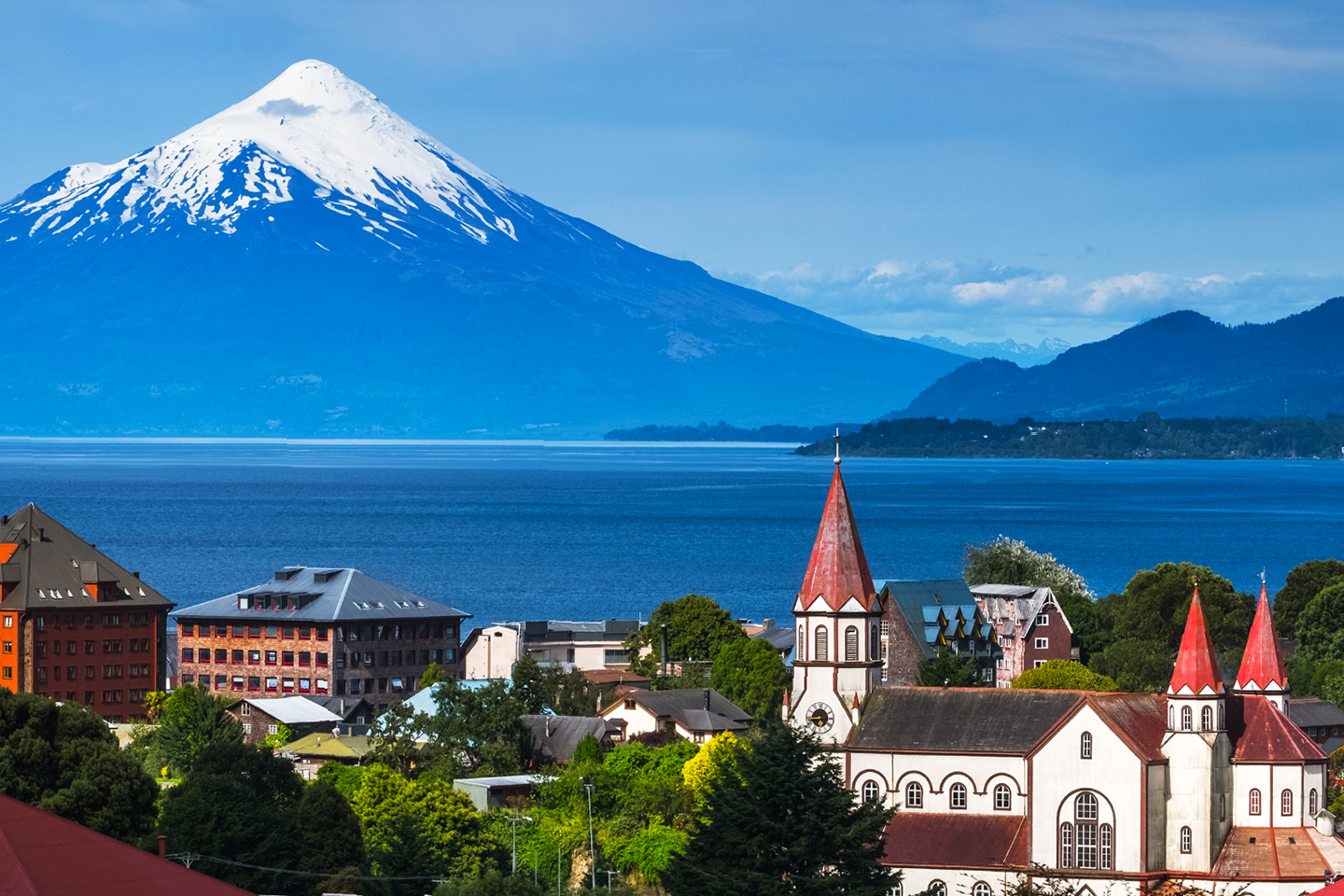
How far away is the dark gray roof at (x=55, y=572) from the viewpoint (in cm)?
9988

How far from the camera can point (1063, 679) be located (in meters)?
75.9

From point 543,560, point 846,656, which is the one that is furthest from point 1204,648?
point 543,560

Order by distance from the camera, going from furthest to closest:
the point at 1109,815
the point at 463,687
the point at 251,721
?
the point at 251,721 → the point at 463,687 → the point at 1109,815

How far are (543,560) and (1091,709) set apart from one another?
142506 millimetres

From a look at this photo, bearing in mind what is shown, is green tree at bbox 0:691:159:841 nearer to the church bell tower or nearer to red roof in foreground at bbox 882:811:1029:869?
the church bell tower

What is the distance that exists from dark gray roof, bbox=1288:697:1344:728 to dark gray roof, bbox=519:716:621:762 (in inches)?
976

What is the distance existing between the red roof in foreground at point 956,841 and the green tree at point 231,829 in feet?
50.9

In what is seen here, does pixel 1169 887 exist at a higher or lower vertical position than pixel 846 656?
lower

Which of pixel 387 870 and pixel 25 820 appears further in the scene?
pixel 387 870

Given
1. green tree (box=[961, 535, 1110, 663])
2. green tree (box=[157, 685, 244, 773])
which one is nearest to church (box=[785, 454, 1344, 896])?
green tree (box=[157, 685, 244, 773])

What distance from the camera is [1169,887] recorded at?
5097 centimetres

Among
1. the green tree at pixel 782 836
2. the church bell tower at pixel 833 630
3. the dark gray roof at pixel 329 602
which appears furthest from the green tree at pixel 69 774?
the dark gray roof at pixel 329 602

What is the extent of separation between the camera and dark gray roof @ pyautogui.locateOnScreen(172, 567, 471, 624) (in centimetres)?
10206

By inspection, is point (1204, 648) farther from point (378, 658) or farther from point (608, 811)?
point (378, 658)
